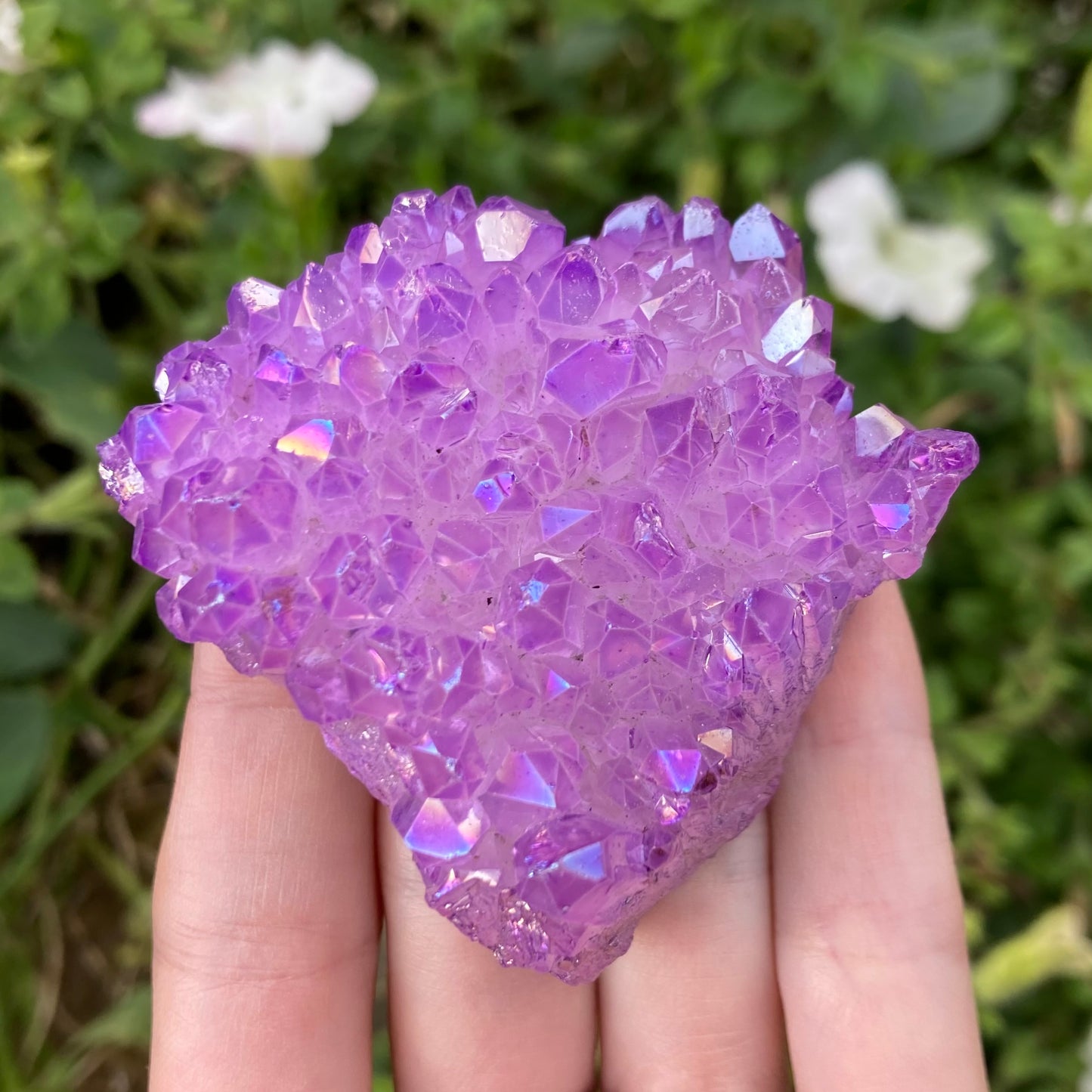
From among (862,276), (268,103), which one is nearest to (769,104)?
(862,276)

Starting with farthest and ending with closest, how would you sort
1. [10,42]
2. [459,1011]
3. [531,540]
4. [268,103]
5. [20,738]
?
1. [20,738]
2. [268,103]
3. [10,42]
4. [459,1011]
5. [531,540]

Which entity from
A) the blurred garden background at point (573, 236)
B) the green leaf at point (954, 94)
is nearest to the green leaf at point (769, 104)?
the blurred garden background at point (573, 236)

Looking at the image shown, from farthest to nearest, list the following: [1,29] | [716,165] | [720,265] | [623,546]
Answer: [716,165], [1,29], [720,265], [623,546]

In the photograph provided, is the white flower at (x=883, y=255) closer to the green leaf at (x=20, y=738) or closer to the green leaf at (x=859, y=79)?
the green leaf at (x=859, y=79)

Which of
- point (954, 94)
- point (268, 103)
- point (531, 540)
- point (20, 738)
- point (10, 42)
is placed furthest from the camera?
point (954, 94)

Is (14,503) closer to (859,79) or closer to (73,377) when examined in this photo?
(73,377)

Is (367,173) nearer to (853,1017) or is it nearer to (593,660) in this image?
(593,660)

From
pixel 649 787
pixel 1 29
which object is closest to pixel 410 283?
pixel 649 787
